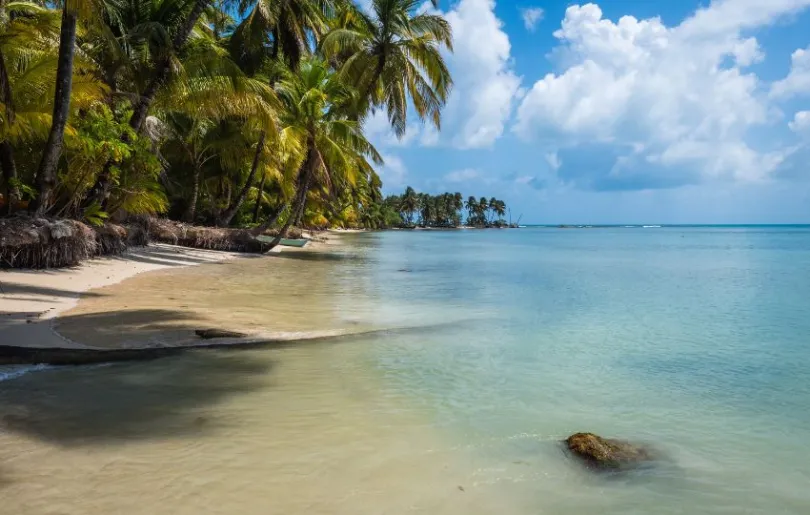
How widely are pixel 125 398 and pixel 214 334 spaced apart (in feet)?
6.56

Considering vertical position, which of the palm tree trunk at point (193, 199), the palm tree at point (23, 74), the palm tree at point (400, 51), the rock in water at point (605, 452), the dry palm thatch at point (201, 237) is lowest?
the rock in water at point (605, 452)

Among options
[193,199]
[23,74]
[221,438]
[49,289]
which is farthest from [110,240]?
[221,438]

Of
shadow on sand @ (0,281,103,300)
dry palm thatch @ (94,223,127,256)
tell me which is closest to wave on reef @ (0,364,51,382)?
shadow on sand @ (0,281,103,300)

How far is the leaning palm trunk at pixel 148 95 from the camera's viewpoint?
40.6ft

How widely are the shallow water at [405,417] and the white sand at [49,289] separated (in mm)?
386

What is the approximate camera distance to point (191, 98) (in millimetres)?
14172

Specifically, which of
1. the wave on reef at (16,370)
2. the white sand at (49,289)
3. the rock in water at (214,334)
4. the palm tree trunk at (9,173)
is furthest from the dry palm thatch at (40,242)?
the wave on reef at (16,370)

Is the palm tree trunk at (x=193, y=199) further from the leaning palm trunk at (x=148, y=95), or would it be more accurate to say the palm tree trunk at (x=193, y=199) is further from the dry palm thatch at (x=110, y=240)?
the leaning palm trunk at (x=148, y=95)

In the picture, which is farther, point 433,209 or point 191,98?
point 433,209

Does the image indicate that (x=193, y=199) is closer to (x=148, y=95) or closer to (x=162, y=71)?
(x=148, y=95)

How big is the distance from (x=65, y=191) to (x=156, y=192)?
2.66 meters

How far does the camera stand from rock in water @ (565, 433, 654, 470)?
3.68m

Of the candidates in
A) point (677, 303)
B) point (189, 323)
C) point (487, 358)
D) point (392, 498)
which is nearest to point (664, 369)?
point (487, 358)

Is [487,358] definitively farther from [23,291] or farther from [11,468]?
[23,291]
